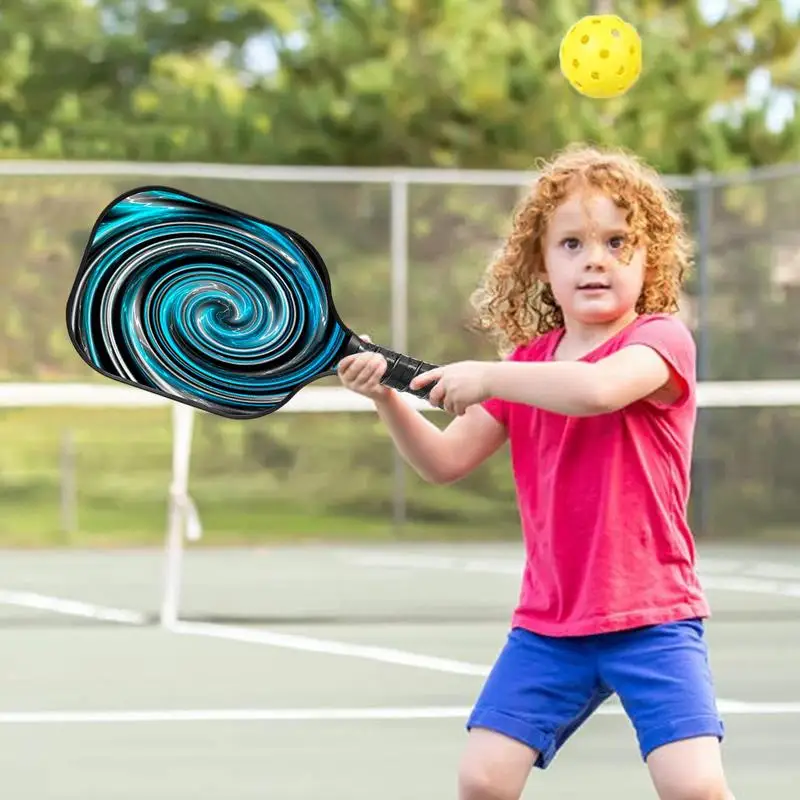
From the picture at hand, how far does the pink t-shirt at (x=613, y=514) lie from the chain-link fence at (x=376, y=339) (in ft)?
26.9

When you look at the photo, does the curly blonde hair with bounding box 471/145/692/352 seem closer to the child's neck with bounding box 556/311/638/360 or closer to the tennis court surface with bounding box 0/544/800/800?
the child's neck with bounding box 556/311/638/360

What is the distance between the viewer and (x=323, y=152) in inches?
587

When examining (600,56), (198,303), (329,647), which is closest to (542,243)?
(198,303)

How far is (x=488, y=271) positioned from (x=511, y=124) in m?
10.6

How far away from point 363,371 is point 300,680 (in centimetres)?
335

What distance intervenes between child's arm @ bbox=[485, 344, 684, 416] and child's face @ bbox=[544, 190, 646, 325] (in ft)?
0.43

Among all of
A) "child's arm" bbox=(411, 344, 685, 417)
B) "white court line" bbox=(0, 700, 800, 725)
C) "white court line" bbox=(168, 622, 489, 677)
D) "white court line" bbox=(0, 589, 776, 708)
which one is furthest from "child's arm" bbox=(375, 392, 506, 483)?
"white court line" bbox=(168, 622, 489, 677)

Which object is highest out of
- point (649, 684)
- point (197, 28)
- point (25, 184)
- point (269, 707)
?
point (197, 28)

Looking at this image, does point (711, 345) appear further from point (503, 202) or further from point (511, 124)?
point (511, 124)

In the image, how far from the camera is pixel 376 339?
1191cm

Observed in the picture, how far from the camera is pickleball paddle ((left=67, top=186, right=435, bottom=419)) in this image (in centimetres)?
382

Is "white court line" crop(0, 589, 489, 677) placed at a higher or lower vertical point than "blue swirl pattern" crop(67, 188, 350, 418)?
lower

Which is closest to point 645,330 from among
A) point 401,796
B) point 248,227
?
point 248,227

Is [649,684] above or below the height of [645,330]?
below
